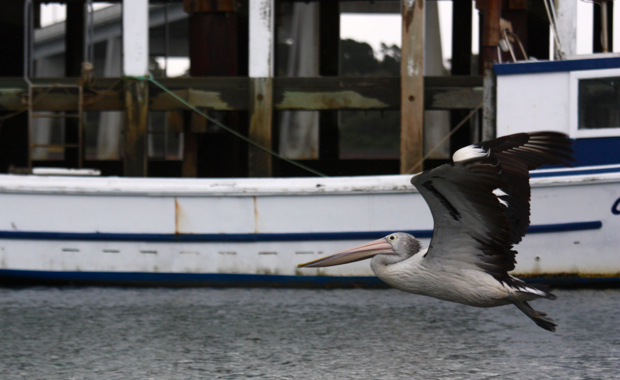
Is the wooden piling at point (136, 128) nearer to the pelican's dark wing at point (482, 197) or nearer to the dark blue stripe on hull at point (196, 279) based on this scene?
the dark blue stripe on hull at point (196, 279)

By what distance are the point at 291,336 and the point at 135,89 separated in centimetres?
445

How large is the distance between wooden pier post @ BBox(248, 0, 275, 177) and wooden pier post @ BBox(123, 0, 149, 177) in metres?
1.51

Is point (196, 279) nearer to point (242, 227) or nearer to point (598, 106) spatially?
point (242, 227)

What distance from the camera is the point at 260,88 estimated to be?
10984mm

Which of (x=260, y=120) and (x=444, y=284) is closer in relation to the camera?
(x=444, y=284)

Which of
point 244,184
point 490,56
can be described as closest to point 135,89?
point 244,184

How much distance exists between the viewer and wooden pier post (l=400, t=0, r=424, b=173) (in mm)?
10625

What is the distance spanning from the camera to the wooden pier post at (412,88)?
34.9 ft

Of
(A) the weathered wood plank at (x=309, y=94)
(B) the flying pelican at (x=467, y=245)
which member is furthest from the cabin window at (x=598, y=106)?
(B) the flying pelican at (x=467, y=245)

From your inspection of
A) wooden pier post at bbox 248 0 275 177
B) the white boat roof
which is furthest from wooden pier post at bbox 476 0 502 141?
wooden pier post at bbox 248 0 275 177

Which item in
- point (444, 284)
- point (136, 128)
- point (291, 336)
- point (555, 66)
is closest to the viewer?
point (444, 284)

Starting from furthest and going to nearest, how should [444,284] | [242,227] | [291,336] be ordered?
[242,227] < [291,336] < [444,284]

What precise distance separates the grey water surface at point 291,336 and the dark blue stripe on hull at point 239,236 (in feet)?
2.50

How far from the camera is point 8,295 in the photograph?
36.1 feet
